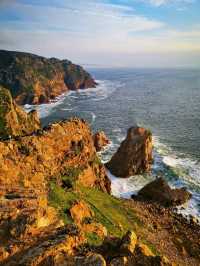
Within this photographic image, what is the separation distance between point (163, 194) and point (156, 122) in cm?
5829

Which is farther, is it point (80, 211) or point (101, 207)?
point (101, 207)

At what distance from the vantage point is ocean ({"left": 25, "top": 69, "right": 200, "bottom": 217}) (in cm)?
7412

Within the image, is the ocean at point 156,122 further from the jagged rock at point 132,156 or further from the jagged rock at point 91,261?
the jagged rock at point 91,261

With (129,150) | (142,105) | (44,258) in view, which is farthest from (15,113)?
(142,105)

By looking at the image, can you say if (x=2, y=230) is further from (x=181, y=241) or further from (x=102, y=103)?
(x=102, y=103)

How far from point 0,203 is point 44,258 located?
1014cm

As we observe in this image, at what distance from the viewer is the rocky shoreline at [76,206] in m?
22.0

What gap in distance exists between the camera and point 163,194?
212 feet

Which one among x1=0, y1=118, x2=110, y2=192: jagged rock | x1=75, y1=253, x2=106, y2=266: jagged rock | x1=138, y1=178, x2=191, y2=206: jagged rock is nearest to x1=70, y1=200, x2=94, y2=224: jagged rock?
x1=0, y1=118, x2=110, y2=192: jagged rock

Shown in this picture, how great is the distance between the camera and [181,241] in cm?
5038

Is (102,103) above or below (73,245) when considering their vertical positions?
below

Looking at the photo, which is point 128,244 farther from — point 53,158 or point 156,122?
point 156,122

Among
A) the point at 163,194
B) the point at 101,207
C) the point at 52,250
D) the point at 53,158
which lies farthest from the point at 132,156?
the point at 52,250

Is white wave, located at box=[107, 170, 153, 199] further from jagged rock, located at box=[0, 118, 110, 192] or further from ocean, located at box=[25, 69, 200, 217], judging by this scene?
jagged rock, located at box=[0, 118, 110, 192]
